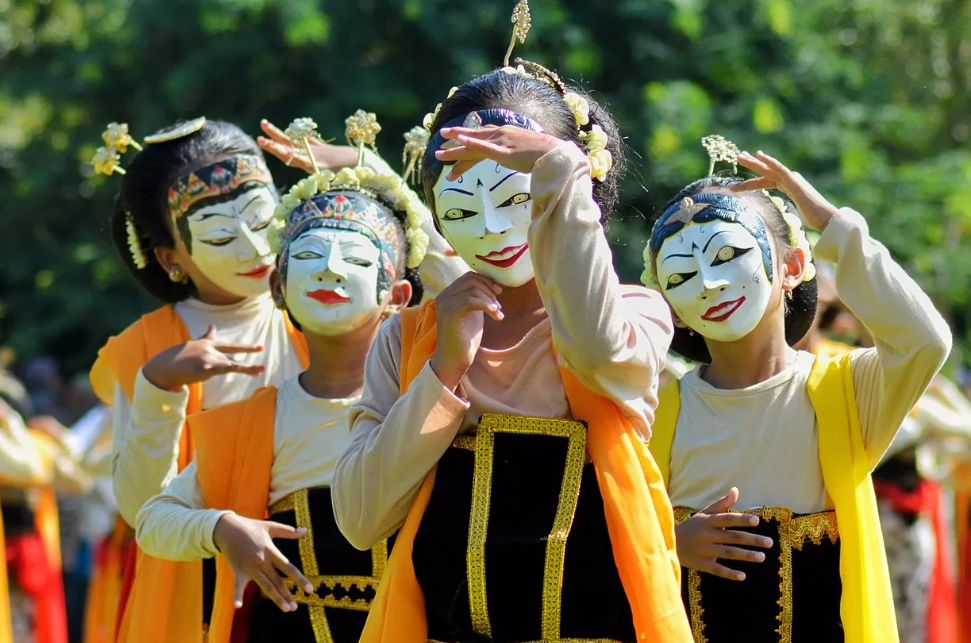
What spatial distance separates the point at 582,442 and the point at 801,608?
93 centimetres

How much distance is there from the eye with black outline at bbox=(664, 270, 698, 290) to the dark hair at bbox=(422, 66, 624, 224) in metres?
0.49

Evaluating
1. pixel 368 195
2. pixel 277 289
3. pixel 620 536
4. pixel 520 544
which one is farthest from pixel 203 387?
pixel 620 536

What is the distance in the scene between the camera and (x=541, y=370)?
3186 mm

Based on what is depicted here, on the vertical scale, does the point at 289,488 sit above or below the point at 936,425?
below

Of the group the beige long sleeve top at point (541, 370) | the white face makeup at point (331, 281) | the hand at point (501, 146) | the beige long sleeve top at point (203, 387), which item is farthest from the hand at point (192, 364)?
the hand at point (501, 146)

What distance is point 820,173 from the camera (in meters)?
10.5

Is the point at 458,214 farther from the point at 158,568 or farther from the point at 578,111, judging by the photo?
the point at 158,568

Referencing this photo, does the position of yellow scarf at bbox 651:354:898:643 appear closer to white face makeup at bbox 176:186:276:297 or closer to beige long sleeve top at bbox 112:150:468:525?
beige long sleeve top at bbox 112:150:468:525

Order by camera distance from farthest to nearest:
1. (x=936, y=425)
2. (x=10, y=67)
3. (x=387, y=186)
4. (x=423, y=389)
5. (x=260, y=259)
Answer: (x=10, y=67) → (x=936, y=425) → (x=260, y=259) → (x=387, y=186) → (x=423, y=389)

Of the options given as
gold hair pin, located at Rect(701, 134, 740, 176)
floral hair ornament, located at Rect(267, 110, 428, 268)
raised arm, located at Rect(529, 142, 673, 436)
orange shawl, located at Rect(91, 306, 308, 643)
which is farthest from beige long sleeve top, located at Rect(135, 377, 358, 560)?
raised arm, located at Rect(529, 142, 673, 436)

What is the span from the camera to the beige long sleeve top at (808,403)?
142 inches

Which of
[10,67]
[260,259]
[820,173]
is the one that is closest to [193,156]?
[260,259]

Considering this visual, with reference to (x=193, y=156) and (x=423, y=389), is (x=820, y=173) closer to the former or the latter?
(x=193, y=156)

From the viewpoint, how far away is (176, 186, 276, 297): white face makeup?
4719mm
